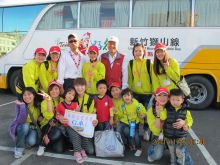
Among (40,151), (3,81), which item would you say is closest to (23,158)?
(40,151)

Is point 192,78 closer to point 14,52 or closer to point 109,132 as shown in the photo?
point 109,132

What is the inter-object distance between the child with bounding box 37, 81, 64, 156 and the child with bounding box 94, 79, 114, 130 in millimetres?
625

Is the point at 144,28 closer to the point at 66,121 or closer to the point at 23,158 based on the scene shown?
the point at 66,121

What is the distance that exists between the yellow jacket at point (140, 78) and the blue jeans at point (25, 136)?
68.8 inches

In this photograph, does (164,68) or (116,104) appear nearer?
(164,68)

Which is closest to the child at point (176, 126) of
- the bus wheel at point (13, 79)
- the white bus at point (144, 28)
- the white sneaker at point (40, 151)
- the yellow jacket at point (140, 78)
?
the yellow jacket at point (140, 78)

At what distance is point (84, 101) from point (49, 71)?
35.6 inches

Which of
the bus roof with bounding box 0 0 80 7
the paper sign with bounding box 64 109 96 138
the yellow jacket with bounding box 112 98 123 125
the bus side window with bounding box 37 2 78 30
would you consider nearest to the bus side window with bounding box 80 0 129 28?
the bus side window with bounding box 37 2 78 30

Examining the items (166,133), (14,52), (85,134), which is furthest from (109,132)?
(14,52)

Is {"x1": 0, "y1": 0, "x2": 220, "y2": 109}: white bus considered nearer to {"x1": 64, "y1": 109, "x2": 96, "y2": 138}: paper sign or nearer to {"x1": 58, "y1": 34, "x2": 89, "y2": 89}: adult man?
{"x1": 58, "y1": 34, "x2": 89, "y2": 89}: adult man

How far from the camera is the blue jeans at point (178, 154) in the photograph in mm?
3783

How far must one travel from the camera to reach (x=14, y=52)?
28.0 ft

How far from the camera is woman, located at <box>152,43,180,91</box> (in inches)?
167

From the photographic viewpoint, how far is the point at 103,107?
173 inches
